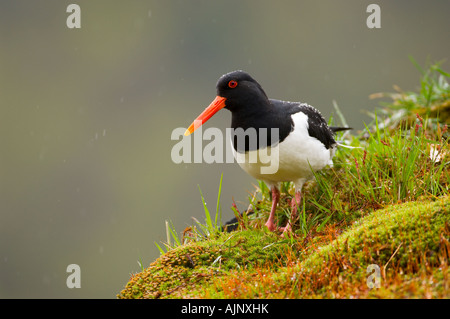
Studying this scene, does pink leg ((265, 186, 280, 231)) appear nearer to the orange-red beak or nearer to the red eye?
the orange-red beak

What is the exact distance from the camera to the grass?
10.5 feet

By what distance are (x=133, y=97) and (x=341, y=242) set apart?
62938 mm

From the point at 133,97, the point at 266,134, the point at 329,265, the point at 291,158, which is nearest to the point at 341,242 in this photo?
the point at 329,265

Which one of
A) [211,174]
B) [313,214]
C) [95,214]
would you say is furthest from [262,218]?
[95,214]

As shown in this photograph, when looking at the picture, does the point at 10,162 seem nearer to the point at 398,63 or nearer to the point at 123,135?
the point at 123,135

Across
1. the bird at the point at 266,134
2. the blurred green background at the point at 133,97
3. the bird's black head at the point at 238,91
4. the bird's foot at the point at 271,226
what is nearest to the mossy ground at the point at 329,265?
the bird's foot at the point at 271,226

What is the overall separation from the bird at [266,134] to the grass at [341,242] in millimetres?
249

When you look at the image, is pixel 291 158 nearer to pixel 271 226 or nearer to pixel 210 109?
pixel 271 226

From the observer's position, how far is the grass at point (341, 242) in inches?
126

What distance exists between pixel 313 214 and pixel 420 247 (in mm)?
1826

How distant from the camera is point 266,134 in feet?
16.3

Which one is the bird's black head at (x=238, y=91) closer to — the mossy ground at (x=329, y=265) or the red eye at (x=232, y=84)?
the red eye at (x=232, y=84)

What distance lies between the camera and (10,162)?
55625 millimetres

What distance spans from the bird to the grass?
25cm
